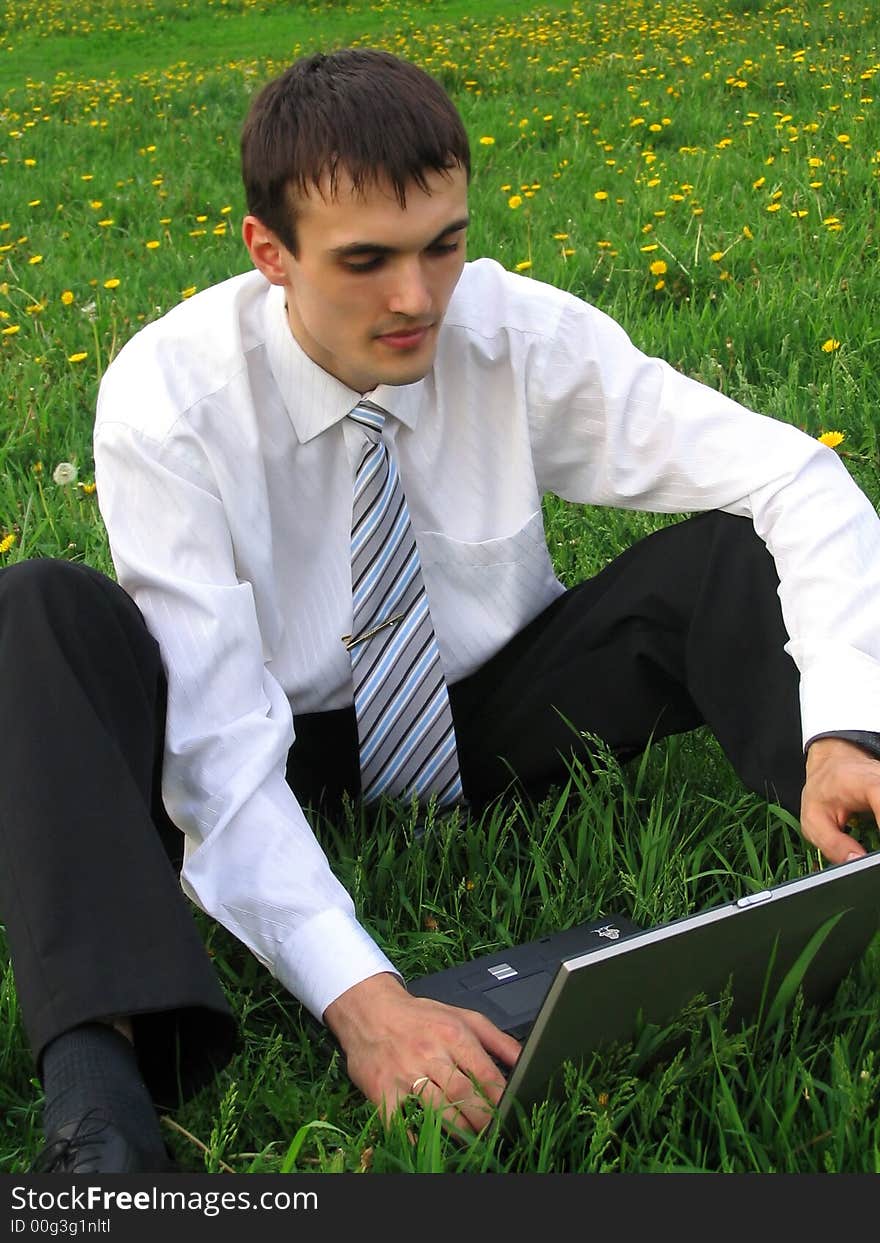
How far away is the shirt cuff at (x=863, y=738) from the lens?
→ 1.84m

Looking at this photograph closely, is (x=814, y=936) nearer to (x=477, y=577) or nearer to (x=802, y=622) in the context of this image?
(x=802, y=622)

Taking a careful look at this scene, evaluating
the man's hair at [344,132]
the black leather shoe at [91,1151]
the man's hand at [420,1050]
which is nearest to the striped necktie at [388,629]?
the man's hair at [344,132]

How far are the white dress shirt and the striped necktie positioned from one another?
0.04 m

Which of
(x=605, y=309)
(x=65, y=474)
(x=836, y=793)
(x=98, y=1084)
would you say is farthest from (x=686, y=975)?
(x=605, y=309)

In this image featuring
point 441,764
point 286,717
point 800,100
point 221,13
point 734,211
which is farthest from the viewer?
point 221,13

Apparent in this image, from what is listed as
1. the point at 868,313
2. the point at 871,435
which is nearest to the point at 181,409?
the point at 871,435

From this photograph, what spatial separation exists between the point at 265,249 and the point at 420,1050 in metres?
1.16

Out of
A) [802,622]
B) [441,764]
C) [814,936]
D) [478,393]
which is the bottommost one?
[441,764]

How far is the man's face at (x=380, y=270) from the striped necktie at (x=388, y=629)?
0.15 metres

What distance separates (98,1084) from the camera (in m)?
1.49

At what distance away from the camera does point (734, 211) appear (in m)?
4.78

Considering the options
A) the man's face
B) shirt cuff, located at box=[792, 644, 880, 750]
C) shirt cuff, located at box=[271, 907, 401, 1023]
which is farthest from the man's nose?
shirt cuff, located at box=[271, 907, 401, 1023]

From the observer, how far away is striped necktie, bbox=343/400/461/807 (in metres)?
2.18

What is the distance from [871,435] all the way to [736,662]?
1.50m
